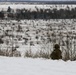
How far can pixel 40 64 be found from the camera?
632cm

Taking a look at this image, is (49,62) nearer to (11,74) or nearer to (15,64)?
(15,64)

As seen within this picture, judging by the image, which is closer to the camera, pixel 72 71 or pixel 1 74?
pixel 1 74

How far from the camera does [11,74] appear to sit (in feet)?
17.7

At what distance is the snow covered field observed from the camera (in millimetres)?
5559

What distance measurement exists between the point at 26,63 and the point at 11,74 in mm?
Result: 1067

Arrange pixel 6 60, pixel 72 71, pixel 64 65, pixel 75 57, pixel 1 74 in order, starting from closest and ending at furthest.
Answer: pixel 1 74, pixel 72 71, pixel 64 65, pixel 6 60, pixel 75 57

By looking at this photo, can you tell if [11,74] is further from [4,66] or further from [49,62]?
[49,62]

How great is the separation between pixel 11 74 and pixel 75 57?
247cm

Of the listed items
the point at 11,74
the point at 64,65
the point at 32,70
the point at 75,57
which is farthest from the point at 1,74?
the point at 75,57

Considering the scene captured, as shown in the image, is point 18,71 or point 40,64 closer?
point 18,71

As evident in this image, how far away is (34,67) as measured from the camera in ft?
19.7

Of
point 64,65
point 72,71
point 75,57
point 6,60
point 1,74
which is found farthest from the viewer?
point 75,57

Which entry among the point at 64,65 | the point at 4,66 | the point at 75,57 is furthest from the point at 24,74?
the point at 75,57

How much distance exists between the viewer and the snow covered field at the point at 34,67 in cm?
556
